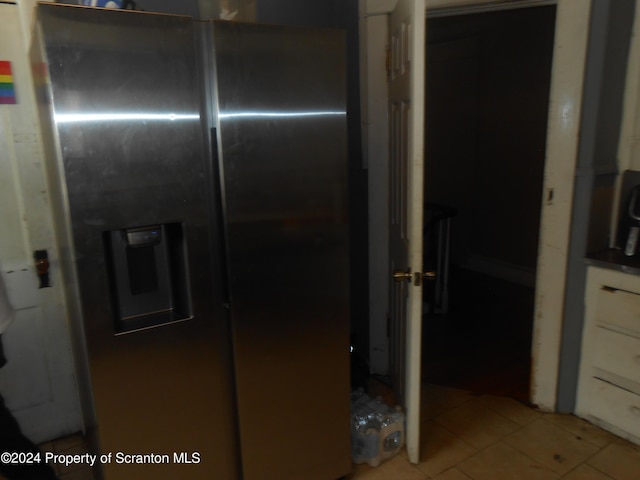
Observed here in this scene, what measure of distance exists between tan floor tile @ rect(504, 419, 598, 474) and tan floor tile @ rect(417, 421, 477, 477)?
23cm

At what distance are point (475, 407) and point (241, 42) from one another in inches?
82.7

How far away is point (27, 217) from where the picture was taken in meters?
1.98

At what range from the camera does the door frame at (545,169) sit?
79.0 inches

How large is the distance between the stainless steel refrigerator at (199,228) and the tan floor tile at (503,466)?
2.56 ft

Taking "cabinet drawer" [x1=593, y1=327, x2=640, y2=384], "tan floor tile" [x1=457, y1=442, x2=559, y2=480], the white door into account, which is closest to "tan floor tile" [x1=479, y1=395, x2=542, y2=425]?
"tan floor tile" [x1=457, y1=442, x2=559, y2=480]

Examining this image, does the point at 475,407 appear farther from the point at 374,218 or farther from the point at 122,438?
the point at 122,438

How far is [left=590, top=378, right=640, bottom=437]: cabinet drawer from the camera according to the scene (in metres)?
2.04

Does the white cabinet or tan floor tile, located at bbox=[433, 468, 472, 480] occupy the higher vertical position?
the white cabinet

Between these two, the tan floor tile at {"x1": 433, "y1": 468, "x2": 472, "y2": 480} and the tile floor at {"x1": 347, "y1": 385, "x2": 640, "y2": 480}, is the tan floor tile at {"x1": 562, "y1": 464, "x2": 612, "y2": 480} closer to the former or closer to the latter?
the tile floor at {"x1": 347, "y1": 385, "x2": 640, "y2": 480}

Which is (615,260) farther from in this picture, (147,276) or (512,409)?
(147,276)

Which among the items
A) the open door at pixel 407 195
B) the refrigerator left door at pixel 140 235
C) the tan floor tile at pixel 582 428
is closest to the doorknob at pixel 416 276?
the open door at pixel 407 195

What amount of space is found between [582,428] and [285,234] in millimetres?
1808

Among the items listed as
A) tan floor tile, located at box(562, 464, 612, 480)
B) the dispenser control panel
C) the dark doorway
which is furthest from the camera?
the dark doorway

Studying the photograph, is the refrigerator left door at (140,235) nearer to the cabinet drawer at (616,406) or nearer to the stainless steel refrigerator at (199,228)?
the stainless steel refrigerator at (199,228)
